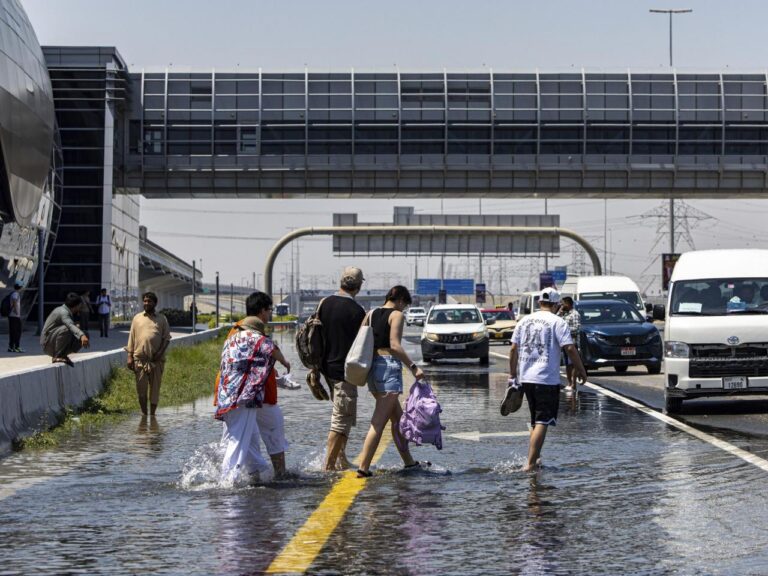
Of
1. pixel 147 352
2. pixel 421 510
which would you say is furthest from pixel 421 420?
pixel 147 352

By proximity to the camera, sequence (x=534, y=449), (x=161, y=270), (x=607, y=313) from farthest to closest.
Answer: (x=161, y=270), (x=607, y=313), (x=534, y=449)

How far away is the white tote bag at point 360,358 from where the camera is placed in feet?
40.4

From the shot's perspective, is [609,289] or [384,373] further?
[609,289]

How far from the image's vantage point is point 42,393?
17328 millimetres

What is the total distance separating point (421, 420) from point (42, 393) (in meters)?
6.26

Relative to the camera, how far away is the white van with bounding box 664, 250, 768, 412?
19.5 meters

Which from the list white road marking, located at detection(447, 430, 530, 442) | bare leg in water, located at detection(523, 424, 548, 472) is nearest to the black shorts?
bare leg in water, located at detection(523, 424, 548, 472)

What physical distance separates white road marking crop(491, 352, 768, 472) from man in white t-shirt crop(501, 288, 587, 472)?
5.98 ft

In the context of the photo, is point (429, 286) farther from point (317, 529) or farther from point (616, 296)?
point (317, 529)

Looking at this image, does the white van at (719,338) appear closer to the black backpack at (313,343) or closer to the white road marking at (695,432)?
the white road marking at (695,432)

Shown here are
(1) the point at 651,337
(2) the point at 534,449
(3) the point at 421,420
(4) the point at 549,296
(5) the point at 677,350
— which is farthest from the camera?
(1) the point at 651,337

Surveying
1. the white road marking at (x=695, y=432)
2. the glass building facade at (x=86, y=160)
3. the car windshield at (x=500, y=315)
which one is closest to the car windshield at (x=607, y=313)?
the white road marking at (x=695, y=432)

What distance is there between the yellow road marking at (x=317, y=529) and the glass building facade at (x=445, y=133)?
5238cm

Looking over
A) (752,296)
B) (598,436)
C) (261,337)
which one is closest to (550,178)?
(752,296)
